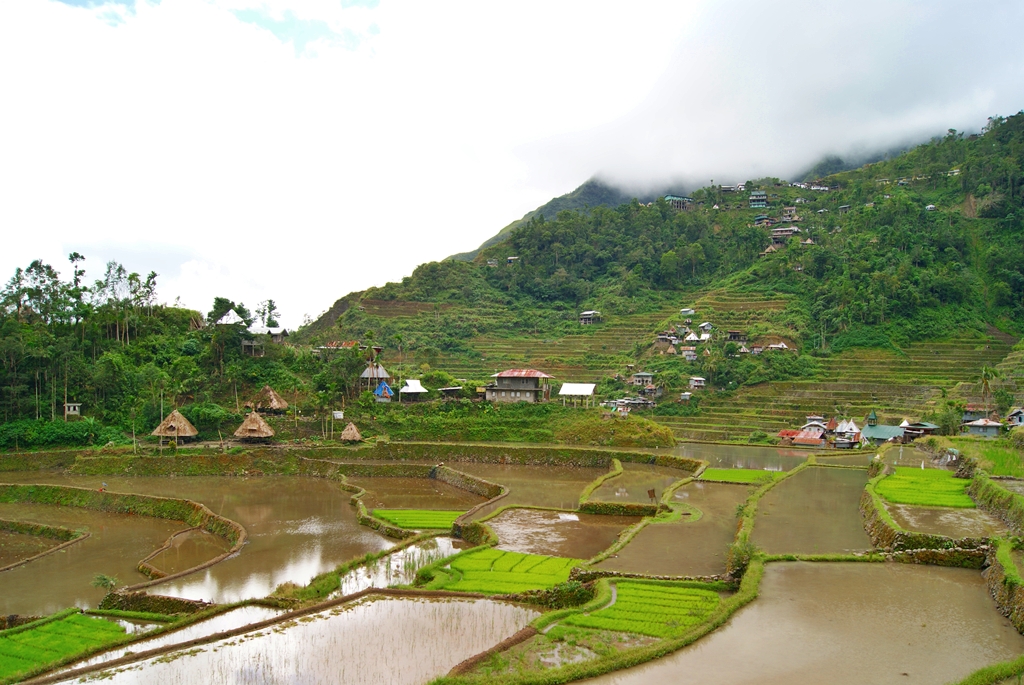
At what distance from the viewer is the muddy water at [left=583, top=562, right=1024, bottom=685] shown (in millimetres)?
10406

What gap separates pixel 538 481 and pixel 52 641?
66.0ft

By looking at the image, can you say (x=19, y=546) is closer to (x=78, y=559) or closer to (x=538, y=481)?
(x=78, y=559)

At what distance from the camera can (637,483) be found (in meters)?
28.6

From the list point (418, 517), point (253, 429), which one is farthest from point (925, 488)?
point (253, 429)

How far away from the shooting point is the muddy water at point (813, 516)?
17922 millimetres

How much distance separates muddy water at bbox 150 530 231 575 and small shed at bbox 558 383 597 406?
24.7m

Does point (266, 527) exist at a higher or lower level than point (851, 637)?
lower

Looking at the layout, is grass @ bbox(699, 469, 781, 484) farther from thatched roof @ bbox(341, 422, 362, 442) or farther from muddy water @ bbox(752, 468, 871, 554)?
thatched roof @ bbox(341, 422, 362, 442)

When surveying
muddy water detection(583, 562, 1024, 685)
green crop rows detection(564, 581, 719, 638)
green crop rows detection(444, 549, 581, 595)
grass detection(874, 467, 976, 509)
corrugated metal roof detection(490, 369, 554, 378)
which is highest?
corrugated metal roof detection(490, 369, 554, 378)

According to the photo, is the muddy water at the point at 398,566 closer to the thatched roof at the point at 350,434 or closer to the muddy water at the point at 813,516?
the muddy water at the point at 813,516

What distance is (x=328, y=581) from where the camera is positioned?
53.8 feet

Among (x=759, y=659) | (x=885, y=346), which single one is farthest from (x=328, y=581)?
(x=885, y=346)

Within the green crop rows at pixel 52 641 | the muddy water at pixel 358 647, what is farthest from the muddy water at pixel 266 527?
the muddy water at pixel 358 647

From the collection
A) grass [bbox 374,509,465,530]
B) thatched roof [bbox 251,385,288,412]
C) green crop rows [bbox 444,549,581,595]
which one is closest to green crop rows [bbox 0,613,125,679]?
green crop rows [bbox 444,549,581,595]
